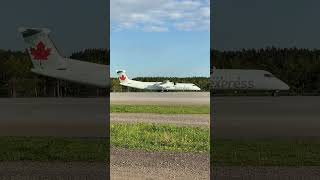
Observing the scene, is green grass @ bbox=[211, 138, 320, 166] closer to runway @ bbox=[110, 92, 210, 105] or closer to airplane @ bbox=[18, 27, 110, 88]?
airplane @ bbox=[18, 27, 110, 88]

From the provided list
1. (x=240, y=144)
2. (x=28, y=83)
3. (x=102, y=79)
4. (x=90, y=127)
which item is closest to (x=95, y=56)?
(x=102, y=79)

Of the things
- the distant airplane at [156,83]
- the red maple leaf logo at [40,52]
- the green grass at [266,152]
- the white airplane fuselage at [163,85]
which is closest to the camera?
the green grass at [266,152]

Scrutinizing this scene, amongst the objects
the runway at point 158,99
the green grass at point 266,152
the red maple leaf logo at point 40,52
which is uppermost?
the red maple leaf logo at point 40,52

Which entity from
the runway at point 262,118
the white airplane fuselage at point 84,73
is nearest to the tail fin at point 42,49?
the white airplane fuselage at point 84,73

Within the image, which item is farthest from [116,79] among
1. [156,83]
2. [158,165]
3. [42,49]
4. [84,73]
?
[156,83]

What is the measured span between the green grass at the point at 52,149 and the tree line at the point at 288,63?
2334 mm

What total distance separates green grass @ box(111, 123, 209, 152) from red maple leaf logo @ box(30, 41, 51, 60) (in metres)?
1.59

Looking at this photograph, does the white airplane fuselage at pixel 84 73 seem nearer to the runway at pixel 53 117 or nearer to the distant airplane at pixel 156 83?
the distant airplane at pixel 156 83

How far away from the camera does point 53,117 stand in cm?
973

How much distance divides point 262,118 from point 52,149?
5.38 m

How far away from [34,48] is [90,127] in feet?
7.17

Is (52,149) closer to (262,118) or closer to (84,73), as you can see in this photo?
(84,73)

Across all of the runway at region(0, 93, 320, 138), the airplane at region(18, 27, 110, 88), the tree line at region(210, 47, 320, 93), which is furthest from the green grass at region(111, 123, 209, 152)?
the airplane at region(18, 27, 110, 88)

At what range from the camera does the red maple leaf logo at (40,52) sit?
20.0ft
